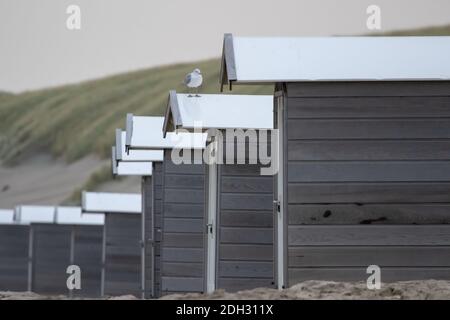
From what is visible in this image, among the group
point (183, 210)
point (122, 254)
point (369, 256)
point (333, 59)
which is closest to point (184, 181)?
point (183, 210)

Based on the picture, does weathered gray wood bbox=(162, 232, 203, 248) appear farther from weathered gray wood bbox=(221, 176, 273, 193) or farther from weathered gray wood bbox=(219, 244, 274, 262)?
weathered gray wood bbox=(221, 176, 273, 193)

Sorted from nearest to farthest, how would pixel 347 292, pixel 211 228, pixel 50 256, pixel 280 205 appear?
pixel 347 292 → pixel 280 205 → pixel 211 228 → pixel 50 256

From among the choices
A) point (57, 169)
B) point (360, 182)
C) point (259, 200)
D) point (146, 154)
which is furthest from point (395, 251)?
point (57, 169)

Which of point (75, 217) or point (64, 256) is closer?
point (75, 217)

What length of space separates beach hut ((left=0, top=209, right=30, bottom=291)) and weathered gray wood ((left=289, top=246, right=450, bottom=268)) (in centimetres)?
2044

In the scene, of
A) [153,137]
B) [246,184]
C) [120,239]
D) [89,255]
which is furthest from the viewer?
[89,255]

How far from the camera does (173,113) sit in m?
16.7

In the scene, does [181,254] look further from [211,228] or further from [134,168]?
[134,168]

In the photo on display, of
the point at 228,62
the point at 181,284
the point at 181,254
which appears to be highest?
the point at 228,62

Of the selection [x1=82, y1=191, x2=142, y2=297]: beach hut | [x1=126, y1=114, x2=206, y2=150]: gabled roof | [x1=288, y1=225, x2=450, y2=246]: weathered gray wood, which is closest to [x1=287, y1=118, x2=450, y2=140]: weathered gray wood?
[x1=288, y1=225, x2=450, y2=246]: weathered gray wood

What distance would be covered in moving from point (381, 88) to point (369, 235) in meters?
1.62

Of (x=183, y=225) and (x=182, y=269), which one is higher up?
(x=183, y=225)

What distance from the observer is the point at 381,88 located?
13594 mm

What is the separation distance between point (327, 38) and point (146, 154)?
24.3ft
